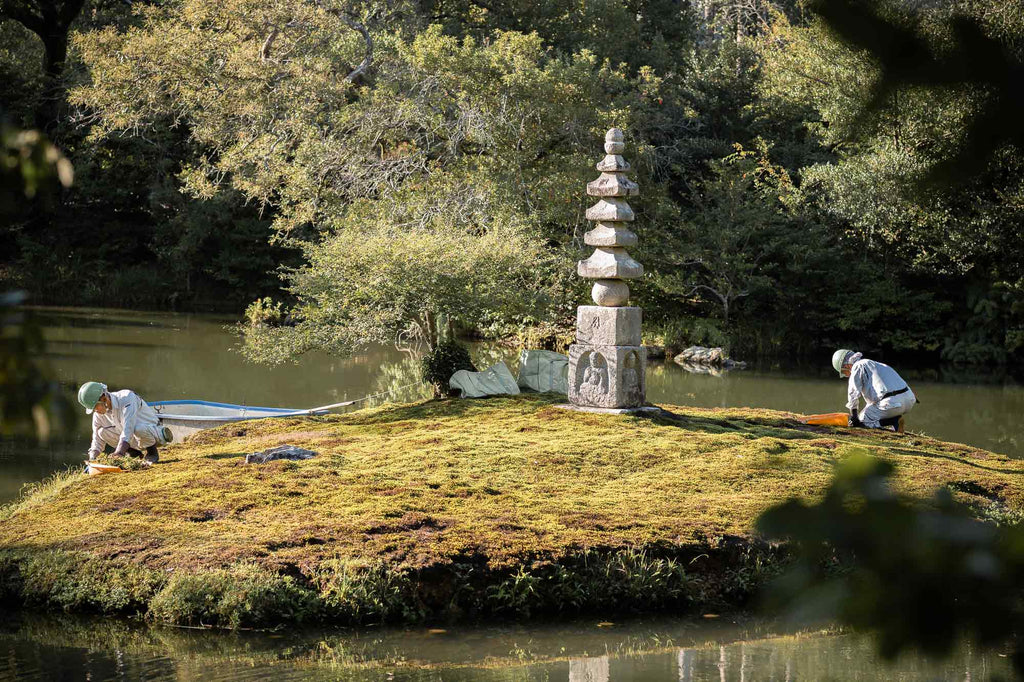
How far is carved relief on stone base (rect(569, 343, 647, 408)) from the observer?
10359 mm

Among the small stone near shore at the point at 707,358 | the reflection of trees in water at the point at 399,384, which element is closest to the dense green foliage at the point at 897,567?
the reflection of trees in water at the point at 399,384

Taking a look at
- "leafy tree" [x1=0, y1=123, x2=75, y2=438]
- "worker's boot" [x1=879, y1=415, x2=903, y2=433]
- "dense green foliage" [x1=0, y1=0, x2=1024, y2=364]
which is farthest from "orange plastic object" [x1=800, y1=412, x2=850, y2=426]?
"leafy tree" [x1=0, y1=123, x2=75, y2=438]

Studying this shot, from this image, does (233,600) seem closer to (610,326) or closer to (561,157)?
(610,326)

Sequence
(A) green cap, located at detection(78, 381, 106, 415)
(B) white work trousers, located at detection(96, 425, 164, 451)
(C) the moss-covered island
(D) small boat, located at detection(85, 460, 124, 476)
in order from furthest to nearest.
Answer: (B) white work trousers, located at detection(96, 425, 164, 451) < (D) small boat, located at detection(85, 460, 124, 476) < (A) green cap, located at detection(78, 381, 106, 415) < (C) the moss-covered island

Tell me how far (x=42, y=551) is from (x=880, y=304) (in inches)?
677

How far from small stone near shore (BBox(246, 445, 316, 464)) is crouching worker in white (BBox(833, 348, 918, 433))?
5.19 meters

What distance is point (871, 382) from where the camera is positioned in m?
10.7

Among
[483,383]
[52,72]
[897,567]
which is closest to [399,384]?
[483,383]

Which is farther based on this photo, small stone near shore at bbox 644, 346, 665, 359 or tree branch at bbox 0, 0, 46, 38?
tree branch at bbox 0, 0, 46, 38

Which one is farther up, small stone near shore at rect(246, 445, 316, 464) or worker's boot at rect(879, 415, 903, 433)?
worker's boot at rect(879, 415, 903, 433)

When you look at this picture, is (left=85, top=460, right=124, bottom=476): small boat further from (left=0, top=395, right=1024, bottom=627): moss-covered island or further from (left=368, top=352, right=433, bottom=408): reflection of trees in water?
(left=368, top=352, right=433, bottom=408): reflection of trees in water

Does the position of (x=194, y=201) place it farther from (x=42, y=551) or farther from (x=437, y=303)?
(x=42, y=551)

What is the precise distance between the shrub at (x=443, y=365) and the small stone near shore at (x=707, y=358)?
318 inches

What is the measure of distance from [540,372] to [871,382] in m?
3.54
